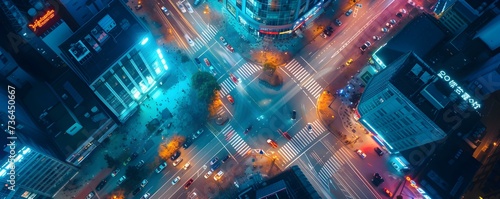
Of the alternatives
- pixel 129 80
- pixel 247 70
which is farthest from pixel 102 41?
pixel 247 70

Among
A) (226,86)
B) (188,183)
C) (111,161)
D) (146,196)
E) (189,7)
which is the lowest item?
(188,183)

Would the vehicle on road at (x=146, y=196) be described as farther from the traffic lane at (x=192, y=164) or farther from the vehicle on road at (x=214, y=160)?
the vehicle on road at (x=214, y=160)

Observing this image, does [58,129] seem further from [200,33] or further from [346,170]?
[346,170]

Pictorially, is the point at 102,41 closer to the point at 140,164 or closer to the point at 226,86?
the point at 140,164

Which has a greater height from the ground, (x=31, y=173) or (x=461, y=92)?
(x=31, y=173)

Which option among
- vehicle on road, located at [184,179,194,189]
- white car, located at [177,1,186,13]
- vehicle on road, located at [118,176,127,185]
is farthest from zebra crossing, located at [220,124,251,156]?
white car, located at [177,1,186,13]

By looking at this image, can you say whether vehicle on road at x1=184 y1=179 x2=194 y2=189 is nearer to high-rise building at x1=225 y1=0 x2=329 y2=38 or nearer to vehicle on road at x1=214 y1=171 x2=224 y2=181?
vehicle on road at x1=214 y1=171 x2=224 y2=181
